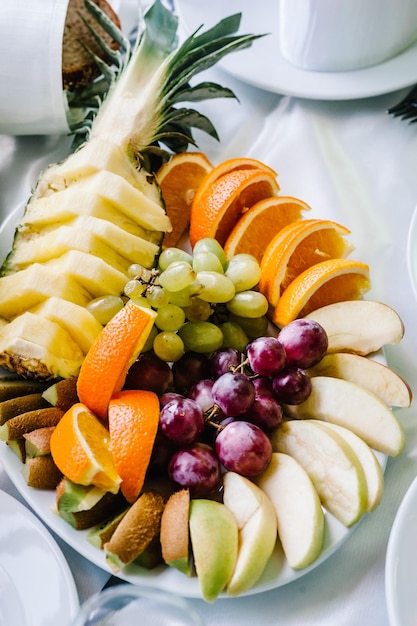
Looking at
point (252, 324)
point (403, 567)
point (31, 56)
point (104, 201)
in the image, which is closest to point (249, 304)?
point (252, 324)

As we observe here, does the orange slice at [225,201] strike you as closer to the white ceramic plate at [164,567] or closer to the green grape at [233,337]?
the green grape at [233,337]

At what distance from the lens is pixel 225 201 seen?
91 cm

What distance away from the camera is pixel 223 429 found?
703 millimetres

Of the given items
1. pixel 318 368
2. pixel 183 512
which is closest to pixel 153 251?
pixel 318 368

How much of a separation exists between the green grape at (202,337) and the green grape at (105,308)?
9cm

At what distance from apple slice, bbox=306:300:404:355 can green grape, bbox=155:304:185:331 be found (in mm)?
160

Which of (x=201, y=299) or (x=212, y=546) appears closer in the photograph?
(x=212, y=546)

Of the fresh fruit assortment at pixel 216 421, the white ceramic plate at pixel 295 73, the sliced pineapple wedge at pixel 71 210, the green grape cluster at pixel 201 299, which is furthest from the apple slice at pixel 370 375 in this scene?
the white ceramic plate at pixel 295 73

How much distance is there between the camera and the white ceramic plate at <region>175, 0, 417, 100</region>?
1145 millimetres

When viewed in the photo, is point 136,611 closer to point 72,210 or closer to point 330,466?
point 330,466

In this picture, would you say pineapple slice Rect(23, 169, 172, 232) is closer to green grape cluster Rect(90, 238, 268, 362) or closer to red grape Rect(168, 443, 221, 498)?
green grape cluster Rect(90, 238, 268, 362)

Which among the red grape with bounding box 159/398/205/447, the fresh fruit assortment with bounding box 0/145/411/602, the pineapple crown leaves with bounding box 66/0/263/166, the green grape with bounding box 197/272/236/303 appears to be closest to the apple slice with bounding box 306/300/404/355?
the fresh fruit assortment with bounding box 0/145/411/602

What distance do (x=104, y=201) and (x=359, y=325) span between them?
1.19 feet

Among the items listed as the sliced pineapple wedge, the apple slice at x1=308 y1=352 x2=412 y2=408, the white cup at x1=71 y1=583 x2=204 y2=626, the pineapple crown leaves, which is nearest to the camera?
the white cup at x1=71 y1=583 x2=204 y2=626
